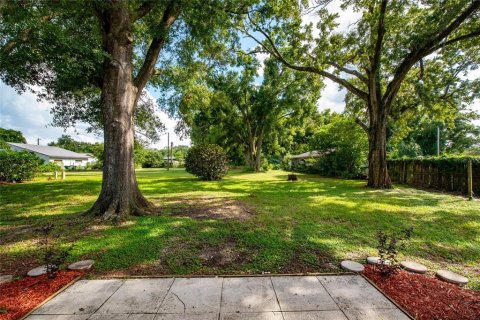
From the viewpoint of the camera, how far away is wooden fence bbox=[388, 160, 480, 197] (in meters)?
9.49

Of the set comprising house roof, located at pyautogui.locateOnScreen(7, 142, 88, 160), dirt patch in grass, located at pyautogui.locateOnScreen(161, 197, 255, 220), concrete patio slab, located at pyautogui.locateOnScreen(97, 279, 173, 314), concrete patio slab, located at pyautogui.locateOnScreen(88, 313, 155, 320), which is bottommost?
concrete patio slab, located at pyautogui.locateOnScreen(97, 279, 173, 314)

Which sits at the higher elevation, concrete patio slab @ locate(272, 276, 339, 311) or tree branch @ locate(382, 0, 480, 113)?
tree branch @ locate(382, 0, 480, 113)

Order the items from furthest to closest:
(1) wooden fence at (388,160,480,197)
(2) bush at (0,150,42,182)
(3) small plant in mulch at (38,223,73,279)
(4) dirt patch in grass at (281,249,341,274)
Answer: (2) bush at (0,150,42,182) < (1) wooden fence at (388,160,480,197) < (4) dirt patch in grass at (281,249,341,274) < (3) small plant in mulch at (38,223,73,279)

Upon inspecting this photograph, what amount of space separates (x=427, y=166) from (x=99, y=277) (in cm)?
1526

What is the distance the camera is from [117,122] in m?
5.37

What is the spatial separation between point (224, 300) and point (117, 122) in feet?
16.1

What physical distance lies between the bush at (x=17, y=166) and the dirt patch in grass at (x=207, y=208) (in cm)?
1153

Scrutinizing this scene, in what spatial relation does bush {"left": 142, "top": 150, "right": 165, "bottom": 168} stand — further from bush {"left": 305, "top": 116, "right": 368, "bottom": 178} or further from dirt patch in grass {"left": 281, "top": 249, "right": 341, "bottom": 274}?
dirt patch in grass {"left": 281, "top": 249, "right": 341, "bottom": 274}

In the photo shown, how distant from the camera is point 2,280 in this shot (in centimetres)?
276

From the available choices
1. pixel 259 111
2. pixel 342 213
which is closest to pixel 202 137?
pixel 259 111

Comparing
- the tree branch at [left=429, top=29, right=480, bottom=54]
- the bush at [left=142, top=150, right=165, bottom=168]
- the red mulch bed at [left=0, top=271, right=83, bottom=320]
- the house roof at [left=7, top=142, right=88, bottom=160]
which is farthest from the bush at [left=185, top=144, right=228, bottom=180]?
the house roof at [left=7, top=142, right=88, bottom=160]

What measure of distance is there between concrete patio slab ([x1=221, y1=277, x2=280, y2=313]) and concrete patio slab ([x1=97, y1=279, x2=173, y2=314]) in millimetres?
745

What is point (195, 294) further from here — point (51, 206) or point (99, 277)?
point (51, 206)

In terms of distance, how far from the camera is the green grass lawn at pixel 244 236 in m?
3.26
